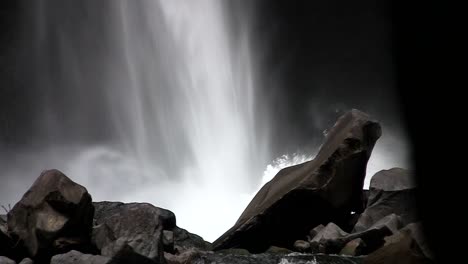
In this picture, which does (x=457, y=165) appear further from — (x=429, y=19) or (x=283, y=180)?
(x=283, y=180)

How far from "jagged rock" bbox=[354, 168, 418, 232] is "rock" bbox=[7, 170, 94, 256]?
8.09 metres

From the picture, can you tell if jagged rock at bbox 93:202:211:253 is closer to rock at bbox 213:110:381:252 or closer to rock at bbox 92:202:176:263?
rock at bbox 213:110:381:252

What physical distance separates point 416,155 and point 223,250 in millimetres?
11961

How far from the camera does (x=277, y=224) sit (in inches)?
624

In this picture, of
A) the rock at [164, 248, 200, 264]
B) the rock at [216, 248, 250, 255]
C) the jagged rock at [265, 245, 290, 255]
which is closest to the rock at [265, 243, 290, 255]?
the jagged rock at [265, 245, 290, 255]

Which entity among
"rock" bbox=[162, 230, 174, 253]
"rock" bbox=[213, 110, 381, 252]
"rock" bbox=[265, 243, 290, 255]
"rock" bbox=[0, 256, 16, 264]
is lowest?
"rock" bbox=[0, 256, 16, 264]

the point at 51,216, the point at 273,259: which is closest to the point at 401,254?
the point at 273,259

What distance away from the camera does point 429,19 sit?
4.45m

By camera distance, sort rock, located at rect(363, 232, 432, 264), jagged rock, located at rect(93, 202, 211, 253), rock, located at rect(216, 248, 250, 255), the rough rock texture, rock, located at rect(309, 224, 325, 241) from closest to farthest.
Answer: rock, located at rect(363, 232, 432, 264), the rough rock texture, rock, located at rect(216, 248, 250, 255), rock, located at rect(309, 224, 325, 241), jagged rock, located at rect(93, 202, 211, 253)

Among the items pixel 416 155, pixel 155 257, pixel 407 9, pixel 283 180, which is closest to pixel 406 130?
pixel 416 155

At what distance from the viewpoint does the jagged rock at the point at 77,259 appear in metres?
10.3

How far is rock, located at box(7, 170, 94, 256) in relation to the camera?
11977 millimetres

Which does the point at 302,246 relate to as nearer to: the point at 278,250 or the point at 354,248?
the point at 278,250

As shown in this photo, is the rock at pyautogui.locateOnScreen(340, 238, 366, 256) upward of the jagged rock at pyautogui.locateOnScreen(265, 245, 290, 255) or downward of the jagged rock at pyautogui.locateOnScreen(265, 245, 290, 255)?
downward
